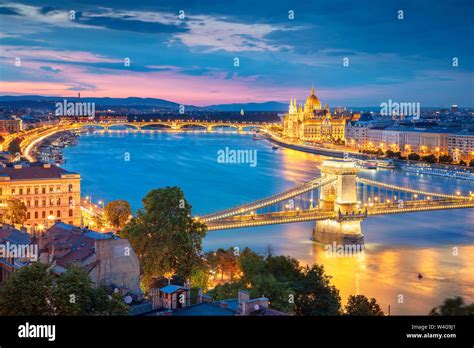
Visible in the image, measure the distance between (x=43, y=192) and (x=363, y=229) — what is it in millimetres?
6639

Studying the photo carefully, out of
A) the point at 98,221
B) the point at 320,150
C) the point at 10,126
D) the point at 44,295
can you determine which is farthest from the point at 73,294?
the point at 10,126

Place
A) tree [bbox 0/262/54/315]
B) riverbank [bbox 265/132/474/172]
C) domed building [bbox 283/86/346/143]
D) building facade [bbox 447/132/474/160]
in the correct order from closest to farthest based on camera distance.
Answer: tree [bbox 0/262/54/315] < riverbank [bbox 265/132/474/172] < building facade [bbox 447/132/474/160] < domed building [bbox 283/86/346/143]

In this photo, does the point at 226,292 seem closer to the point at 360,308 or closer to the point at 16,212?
the point at 360,308

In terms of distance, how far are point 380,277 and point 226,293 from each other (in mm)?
4735

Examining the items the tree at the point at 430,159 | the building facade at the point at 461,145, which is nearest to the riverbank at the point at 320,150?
the tree at the point at 430,159

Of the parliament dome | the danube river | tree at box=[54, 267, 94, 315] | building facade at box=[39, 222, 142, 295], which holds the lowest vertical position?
the danube river

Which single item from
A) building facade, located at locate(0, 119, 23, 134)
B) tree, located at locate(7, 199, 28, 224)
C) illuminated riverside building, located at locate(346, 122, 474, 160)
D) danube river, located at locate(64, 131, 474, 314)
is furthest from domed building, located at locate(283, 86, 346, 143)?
tree, located at locate(7, 199, 28, 224)

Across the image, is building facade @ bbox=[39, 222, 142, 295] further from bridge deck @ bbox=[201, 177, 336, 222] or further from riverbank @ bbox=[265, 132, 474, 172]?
riverbank @ bbox=[265, 132, 474, 172]

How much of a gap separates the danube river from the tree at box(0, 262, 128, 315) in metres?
5.13

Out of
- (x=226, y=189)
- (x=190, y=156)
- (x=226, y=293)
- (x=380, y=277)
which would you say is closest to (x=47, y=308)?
(x=226, y=293)

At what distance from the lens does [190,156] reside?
3069cm

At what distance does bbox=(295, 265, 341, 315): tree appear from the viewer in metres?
5.88

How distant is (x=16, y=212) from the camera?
982 centimetres
